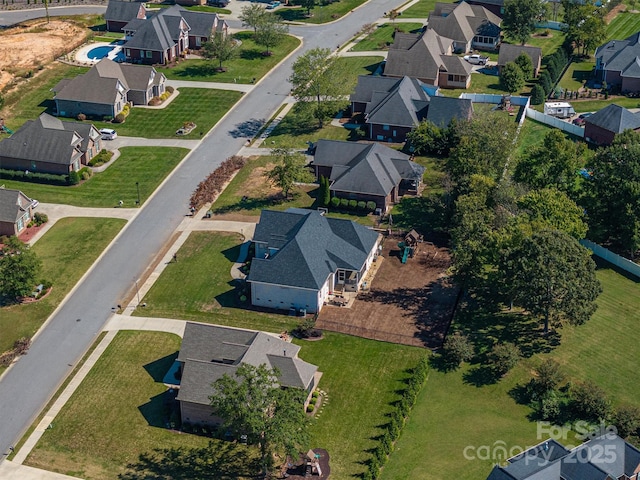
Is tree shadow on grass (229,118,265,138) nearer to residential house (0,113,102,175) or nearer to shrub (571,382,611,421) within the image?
residential house (0,113,102,175)

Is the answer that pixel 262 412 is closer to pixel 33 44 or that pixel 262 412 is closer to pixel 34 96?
pixel 34 96

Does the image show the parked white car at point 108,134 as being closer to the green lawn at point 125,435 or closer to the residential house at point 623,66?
the green lawn at point 125,435

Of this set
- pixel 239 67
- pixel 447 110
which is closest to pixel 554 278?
pixel 447 110

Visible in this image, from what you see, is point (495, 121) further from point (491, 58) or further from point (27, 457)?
point (27, 457)

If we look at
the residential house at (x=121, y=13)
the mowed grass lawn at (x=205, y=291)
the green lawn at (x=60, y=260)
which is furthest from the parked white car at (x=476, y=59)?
the green lawn at (x=60, y=260)

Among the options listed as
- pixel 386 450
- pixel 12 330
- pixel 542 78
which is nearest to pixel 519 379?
pixel 386 450

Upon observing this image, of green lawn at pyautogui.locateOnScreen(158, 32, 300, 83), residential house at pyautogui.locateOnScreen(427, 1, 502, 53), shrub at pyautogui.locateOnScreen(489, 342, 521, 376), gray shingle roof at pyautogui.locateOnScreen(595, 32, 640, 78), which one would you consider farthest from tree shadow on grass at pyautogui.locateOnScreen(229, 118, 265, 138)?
shrub at pyautogui.locateOnScreen(489, 342, 521, 376)
